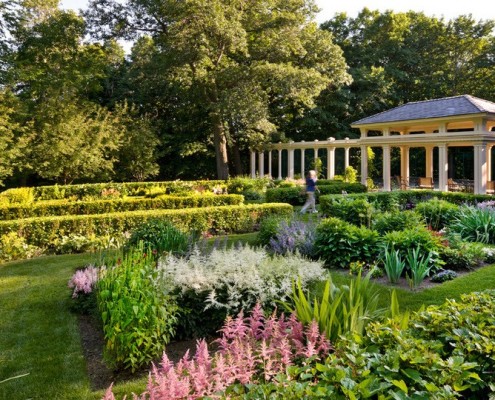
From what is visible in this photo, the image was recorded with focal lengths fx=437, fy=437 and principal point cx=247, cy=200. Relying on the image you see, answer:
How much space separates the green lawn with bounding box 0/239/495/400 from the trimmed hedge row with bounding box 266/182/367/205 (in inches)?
415

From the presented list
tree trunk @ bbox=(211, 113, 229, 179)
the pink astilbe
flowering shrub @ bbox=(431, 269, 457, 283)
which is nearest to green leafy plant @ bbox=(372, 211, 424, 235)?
flowering shrub @ bbox=(431, 269, 457, 283)

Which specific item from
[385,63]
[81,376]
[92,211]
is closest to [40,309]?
[81,376]

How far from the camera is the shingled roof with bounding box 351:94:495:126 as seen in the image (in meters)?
16.5

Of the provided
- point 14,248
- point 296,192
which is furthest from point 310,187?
point 14,248

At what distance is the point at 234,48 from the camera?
21094mm

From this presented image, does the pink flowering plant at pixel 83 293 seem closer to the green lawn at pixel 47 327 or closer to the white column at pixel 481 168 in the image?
the green lawn at pixel 47 327

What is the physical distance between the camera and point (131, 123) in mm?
24844

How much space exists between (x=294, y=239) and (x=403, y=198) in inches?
305

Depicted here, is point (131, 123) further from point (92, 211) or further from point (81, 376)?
point (81, 376)

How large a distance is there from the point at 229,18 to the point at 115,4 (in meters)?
7.01

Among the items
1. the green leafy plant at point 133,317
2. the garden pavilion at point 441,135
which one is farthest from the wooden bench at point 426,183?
the green leafy plant at point 133,317

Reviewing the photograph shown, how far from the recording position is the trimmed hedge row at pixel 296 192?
17875 millimetres

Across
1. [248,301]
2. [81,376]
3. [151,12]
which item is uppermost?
[151,12]

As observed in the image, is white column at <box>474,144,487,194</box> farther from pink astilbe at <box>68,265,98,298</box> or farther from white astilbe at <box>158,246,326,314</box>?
pink astilbe at <box>68,265,98,298</box>
